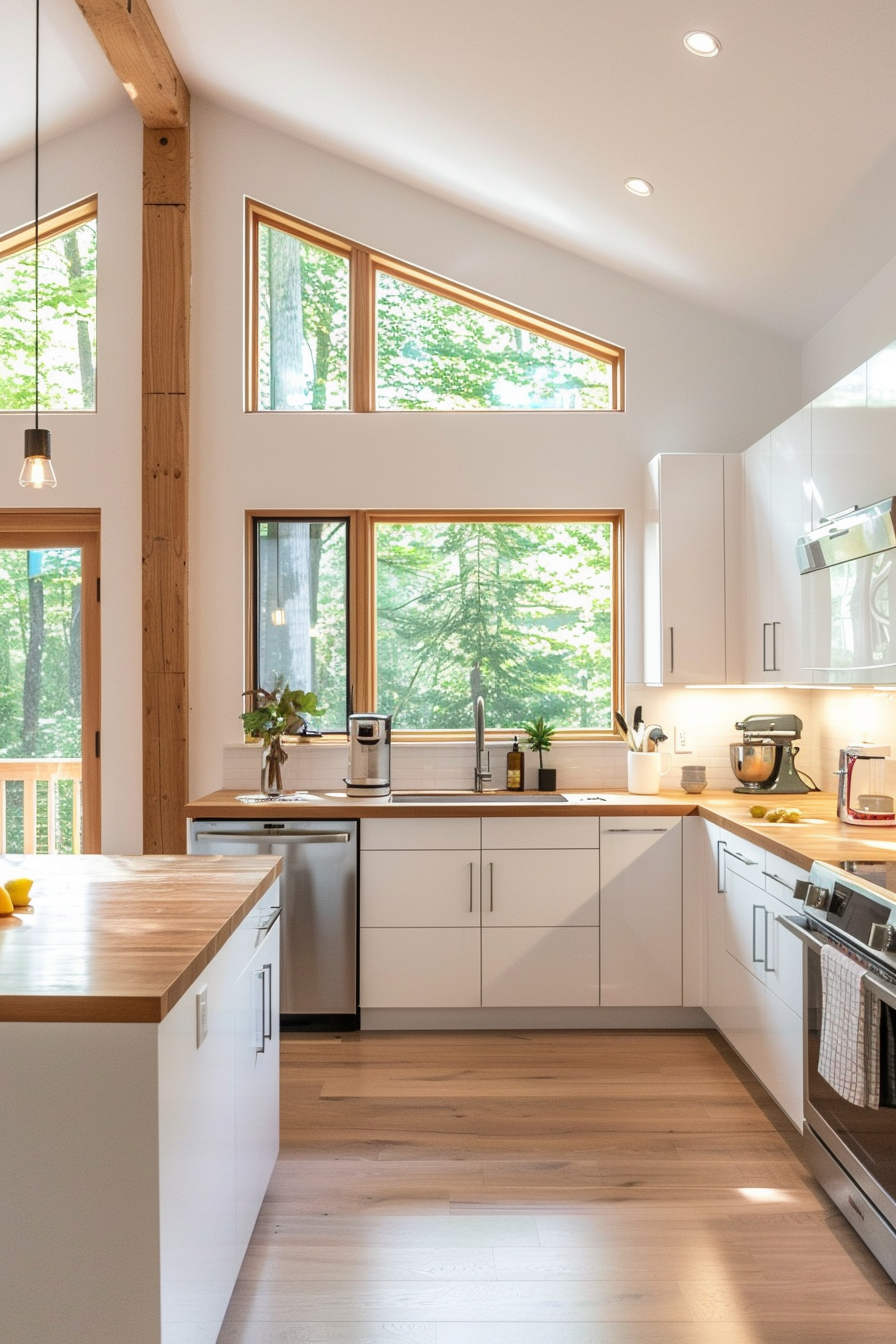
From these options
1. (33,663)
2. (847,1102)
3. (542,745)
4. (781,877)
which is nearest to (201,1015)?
(847,1102)

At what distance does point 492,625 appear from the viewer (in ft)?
15.2

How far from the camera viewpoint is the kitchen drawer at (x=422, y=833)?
13.0 feet

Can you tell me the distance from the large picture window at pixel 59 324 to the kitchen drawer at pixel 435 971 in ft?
9.04

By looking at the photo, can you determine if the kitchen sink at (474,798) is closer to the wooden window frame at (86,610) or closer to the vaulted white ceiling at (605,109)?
the wooden window frame at (86,610)

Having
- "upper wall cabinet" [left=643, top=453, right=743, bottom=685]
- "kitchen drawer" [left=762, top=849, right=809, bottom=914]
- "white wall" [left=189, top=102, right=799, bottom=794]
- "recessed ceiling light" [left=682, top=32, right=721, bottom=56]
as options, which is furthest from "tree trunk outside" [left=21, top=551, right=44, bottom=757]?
"recessed ceiling light" [left=682, top=32, right=721, bottom=56]

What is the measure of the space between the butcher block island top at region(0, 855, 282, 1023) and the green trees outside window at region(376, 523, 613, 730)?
180 cm

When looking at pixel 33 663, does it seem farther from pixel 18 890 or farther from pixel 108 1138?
pixel 108 1138

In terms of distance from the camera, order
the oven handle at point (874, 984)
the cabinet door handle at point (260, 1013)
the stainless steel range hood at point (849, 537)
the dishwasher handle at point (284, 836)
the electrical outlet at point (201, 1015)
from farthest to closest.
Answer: the dishwasher handle at point (284, 836), the stainless steel range hood at point (849, 537), the cabinet door handle at point (260, 1013), the oven handle at point (874, 984), the electrical outlet at point (201, 1015)

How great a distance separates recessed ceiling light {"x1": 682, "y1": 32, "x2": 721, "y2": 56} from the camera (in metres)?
2.82

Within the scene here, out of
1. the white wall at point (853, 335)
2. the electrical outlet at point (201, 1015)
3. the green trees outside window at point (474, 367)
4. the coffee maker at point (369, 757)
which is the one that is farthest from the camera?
the green trees outside window at point (474, 367)

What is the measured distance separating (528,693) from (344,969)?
1463 mm

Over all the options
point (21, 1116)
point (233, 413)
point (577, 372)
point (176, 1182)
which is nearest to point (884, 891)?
point (176, 1182)

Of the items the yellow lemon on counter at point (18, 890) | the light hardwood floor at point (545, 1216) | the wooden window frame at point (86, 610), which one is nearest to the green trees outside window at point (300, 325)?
the wooden window frame at point (86, 610)

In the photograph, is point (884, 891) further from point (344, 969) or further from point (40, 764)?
point (40, 764)
